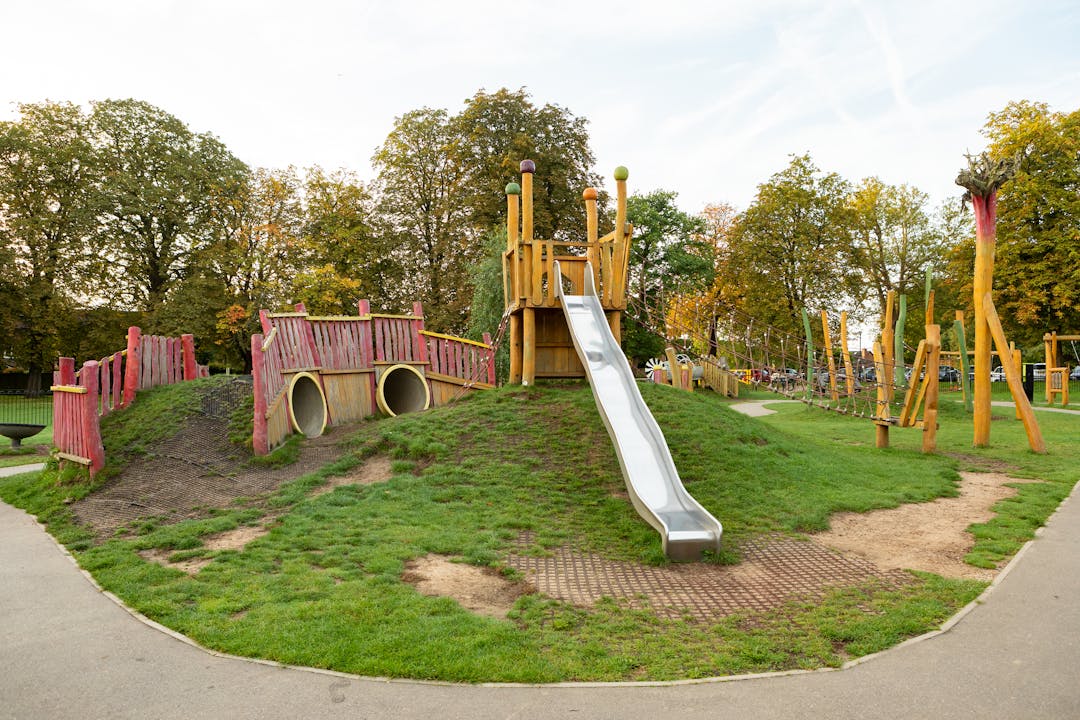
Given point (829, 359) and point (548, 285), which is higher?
point (548, 285)

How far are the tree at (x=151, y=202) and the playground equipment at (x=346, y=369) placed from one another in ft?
71.5

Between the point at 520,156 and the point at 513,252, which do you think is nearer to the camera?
the point at 513,252

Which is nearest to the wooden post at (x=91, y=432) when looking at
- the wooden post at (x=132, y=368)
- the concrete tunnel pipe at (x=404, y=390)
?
the wooden post at (x=132, y=368)

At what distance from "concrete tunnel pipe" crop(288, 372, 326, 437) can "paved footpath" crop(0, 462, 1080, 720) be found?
7.61 m

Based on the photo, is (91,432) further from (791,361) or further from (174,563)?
(791,361)

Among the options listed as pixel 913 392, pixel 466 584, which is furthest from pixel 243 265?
pixel 466 584

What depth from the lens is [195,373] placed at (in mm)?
13961

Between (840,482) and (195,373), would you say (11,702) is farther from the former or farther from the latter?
(195,373)

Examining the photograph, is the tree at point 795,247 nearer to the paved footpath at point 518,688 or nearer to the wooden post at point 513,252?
the wooden post at point 513,252

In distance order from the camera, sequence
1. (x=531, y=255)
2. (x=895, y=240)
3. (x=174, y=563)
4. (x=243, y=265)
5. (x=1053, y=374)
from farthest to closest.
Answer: (x=895, y=240)
(x=243, y=265)
(x=1053, y=374)
(x=531, y=255)
(x=174, y=563)

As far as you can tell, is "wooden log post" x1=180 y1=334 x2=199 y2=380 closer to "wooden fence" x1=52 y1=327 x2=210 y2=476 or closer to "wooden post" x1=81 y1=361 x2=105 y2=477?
"wooden fence" x1=52 y1=327 x2=210 y2=476

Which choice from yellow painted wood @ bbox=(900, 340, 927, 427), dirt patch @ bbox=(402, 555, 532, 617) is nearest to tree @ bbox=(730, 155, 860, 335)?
yellow painted wood @ bbox=(900, 340, 927, 427)

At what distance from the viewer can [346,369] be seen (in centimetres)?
1341

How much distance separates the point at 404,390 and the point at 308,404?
251cm
